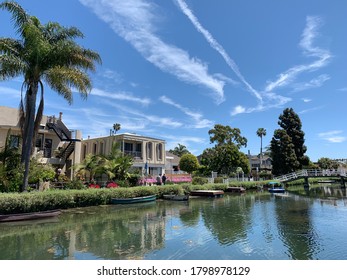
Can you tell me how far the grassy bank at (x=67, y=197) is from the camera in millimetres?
14922

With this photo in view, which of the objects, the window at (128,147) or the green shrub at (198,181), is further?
the window at (128,147)

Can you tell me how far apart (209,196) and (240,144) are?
95.9ft

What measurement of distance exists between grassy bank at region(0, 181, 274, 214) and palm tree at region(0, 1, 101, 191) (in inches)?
58.6

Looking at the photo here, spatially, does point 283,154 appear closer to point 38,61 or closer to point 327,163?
point 327,163

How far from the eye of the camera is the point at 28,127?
56.9 feet

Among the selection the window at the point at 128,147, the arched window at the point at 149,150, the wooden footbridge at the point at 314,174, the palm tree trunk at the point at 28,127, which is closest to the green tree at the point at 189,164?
the arched window at the point at 149,150

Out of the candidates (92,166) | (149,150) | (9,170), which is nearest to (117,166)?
(92,166)

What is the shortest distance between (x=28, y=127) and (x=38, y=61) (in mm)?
4257

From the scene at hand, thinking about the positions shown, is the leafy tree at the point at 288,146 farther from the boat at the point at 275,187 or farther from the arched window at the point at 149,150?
the arched window at the point at 149,150

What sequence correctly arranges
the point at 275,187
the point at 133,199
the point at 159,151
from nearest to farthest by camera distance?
the point at 133,199
the point at 159,151
the point at 275,187

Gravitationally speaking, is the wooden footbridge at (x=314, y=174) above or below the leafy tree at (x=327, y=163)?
below

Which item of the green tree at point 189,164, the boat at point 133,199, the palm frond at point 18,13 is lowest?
the boat at point 133,199

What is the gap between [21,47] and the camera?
17.8 m

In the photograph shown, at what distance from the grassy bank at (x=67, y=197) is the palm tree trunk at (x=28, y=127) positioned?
1.37 m
